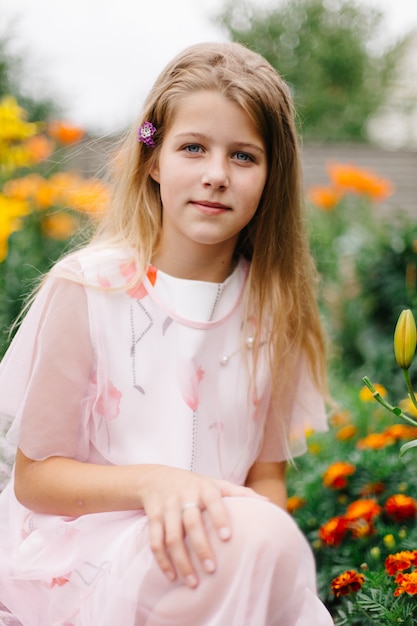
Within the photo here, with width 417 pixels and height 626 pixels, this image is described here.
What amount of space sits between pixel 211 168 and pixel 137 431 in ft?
1.53

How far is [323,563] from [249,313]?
64 centimetres

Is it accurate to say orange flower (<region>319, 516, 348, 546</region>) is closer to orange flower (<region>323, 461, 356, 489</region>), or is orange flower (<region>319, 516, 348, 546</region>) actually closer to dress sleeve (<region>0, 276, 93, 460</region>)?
orange flower (<region>323, 461, 356, 489</region>)

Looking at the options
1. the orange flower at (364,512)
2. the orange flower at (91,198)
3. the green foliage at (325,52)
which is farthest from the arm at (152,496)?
the green foliage at (325,52)

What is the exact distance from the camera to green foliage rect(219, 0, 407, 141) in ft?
51.3

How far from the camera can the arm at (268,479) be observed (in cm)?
161

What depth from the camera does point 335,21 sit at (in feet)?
52.6

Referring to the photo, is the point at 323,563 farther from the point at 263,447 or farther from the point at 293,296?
the point at 293,296

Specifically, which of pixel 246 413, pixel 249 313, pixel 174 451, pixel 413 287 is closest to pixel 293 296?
pixel 249 313

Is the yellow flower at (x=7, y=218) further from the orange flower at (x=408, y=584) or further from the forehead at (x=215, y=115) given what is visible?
the orange flower at (x=408, y=584)

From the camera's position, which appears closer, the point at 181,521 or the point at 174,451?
the point at 181,521

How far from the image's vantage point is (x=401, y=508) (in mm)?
1742

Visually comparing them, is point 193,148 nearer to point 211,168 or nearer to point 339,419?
point 211,168

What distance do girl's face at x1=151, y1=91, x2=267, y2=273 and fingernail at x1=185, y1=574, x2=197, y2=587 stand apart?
576mm

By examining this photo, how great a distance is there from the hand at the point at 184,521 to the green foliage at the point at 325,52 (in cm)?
1492
